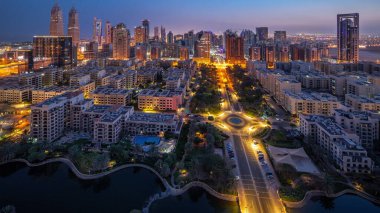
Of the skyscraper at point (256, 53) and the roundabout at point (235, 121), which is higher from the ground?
the skyscraper at point (256, 53)

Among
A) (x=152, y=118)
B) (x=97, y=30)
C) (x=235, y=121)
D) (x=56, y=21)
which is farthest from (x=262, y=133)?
(x=97, y=30)

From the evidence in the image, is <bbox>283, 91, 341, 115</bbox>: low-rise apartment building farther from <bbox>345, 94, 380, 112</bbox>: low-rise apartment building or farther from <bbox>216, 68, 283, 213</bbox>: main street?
<bbox>216, 68, 283, 213</bbox>: main street

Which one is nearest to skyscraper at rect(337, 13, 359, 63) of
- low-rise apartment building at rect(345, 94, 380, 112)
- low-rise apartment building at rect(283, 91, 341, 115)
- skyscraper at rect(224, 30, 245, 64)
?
skyscraper at rect(224, 30, 245, 64)

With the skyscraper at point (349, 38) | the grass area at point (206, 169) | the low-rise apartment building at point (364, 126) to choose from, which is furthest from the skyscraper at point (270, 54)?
the grass area at point (206, 169)

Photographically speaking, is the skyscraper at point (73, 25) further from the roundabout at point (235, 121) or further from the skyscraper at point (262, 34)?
the roundabout at point (235, 121)

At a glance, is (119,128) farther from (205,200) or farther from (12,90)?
(12,90)
